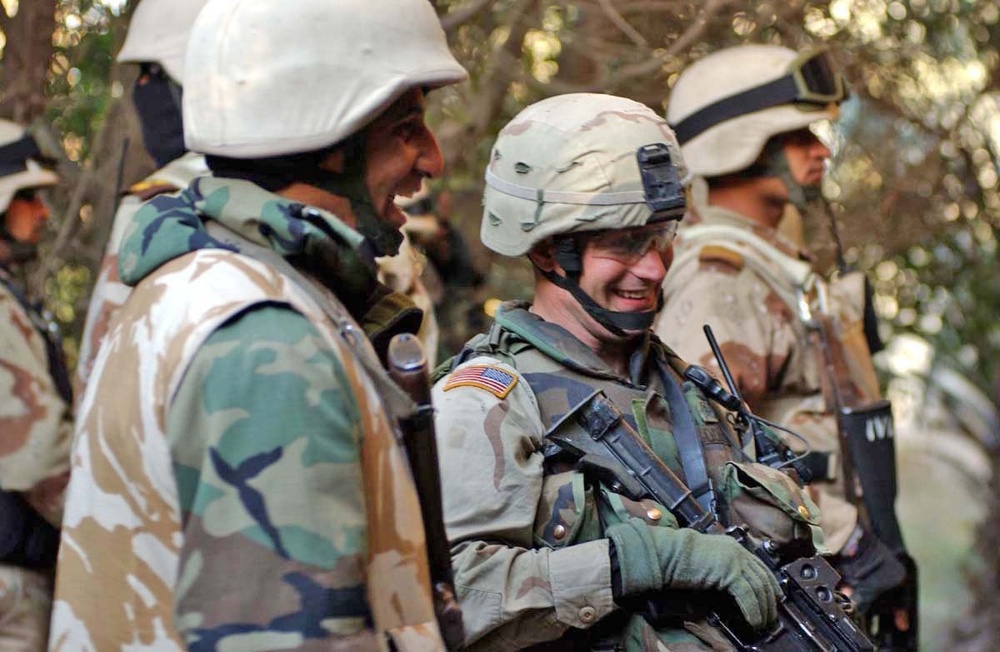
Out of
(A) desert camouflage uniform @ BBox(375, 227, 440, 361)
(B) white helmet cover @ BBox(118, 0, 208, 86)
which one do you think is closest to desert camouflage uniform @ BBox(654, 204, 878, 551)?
(A) desert camouflage uniform @ BBox(375, 227, 440, 361)

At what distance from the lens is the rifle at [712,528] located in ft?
9.34

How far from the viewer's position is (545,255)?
3213mm

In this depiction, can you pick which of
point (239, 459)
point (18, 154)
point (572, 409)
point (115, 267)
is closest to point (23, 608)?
point (115, 267)

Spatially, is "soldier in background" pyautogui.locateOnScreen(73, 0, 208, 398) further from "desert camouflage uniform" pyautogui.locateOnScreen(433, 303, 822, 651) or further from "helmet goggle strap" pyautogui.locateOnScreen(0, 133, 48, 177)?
"desert camouflage uniform" pyautogui.locateOnScreen(433, 303, 822, 651)

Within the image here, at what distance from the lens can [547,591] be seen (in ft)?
9.02

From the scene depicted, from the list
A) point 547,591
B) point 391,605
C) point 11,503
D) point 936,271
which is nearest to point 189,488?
point 391,605

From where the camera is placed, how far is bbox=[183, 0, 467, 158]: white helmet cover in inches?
76.7

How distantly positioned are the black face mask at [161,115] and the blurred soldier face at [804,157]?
2.02 m

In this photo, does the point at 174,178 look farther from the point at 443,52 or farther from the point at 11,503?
the point at 443,52

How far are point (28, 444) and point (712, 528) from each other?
6.98ft

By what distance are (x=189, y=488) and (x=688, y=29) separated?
4218 mm

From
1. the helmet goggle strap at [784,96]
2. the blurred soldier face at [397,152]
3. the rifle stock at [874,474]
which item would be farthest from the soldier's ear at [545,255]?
the helmet goggle strap at [784,96]

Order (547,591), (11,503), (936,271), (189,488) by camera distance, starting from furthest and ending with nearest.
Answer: (936,271) → (11,503) → (547,591) → (189,488)

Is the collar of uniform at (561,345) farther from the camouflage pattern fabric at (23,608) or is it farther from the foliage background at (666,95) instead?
the foliage background at (666,95)
